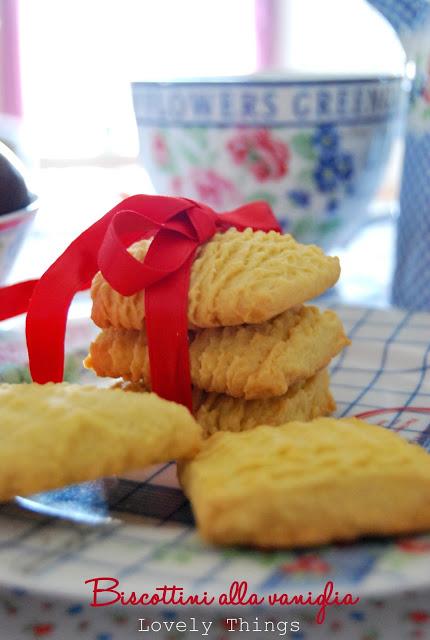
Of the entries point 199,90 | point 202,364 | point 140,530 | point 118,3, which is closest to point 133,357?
point 202,364

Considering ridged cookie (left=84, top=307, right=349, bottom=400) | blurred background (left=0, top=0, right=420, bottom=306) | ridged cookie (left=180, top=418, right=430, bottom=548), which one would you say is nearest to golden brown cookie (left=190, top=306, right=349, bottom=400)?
ridged cookie (left=84, top=307, right=349, bottom=400)

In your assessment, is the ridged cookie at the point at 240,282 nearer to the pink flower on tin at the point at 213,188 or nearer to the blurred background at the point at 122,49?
the pink flower on tin at the point at 213,188

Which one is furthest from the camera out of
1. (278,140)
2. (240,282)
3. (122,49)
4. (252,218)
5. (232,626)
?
(122,49)

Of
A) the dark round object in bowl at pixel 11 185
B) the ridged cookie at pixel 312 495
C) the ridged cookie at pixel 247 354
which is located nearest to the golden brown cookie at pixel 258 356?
the ridged cookie at pixel 247 354

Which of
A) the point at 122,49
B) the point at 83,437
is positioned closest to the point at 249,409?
the point at 83,437

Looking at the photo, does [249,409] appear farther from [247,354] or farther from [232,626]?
[232,626]

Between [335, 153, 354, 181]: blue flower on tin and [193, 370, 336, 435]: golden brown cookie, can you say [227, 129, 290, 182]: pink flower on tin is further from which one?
[193, 370, 336, 435]: golden brown cookie

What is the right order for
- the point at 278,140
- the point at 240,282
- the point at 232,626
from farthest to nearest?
the point at 278,140
the point at 240,282
the point at 232,626
